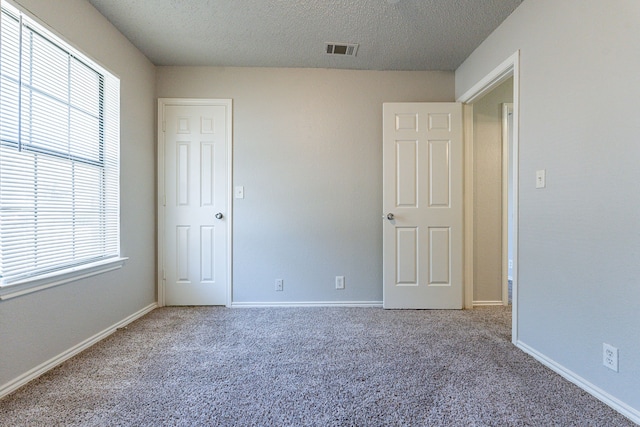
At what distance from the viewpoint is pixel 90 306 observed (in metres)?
2.08

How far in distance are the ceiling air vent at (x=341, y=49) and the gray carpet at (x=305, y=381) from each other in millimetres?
2420

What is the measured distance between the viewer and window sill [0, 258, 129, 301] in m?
1.53

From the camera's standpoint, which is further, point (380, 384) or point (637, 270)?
point (380, 384)

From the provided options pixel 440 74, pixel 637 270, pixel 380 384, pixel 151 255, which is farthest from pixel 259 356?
pixel 440 74

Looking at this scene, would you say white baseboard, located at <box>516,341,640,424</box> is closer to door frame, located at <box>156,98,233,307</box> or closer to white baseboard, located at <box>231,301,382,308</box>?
white baseboard, located at <box>231,301,382,308</box>

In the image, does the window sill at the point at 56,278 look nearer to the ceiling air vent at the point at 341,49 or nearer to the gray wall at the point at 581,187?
the ceiling air vent at the point at 341,49

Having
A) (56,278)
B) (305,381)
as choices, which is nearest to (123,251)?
(56,278)

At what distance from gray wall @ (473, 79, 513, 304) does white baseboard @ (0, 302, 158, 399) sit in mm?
3285

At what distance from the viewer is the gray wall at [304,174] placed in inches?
116

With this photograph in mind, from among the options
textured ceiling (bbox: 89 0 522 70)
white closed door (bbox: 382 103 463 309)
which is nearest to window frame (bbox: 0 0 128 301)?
textured ceiling (bbox: 89 0 522 70)

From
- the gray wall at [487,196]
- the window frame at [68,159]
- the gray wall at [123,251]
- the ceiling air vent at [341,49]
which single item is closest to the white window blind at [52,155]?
the window frame at [68,159]

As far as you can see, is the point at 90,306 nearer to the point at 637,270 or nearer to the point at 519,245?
the point at 519,245

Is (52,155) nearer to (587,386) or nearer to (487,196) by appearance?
(587,386)

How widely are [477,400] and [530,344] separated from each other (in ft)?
2.57
